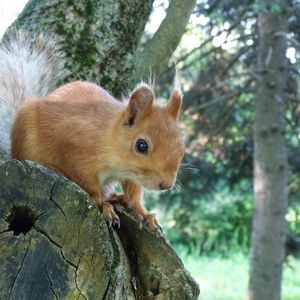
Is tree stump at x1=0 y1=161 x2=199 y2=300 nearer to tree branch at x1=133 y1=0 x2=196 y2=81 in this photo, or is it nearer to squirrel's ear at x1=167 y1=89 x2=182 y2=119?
squirrel's ear at x1=167 y1=89 x2=182 y2=119

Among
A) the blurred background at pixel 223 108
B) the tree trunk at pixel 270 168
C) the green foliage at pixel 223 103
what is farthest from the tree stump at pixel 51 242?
the tree trunk at pixel 270 168

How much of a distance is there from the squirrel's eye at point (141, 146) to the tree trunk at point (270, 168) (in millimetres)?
3311

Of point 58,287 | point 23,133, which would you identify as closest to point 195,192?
point 23,133

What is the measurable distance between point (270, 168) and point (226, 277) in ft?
11.6

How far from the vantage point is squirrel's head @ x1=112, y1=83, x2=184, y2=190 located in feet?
5.69

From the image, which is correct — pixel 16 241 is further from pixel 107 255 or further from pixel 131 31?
pixel 131 31

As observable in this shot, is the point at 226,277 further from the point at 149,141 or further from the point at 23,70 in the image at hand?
the point at 149,141

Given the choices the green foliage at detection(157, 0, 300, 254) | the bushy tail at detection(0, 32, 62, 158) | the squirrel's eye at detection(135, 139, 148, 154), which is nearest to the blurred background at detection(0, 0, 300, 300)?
the green foliage at detection(157, 0, 300, 254)

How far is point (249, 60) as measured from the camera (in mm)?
5836

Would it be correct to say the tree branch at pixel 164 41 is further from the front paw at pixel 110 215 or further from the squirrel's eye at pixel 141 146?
the front paw at pixel 110 215

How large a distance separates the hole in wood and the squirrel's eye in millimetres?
395

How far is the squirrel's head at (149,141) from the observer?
1.73 m

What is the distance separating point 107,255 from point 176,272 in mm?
254

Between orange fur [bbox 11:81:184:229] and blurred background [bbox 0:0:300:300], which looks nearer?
orange fur [bbox 11:81:184:229]
